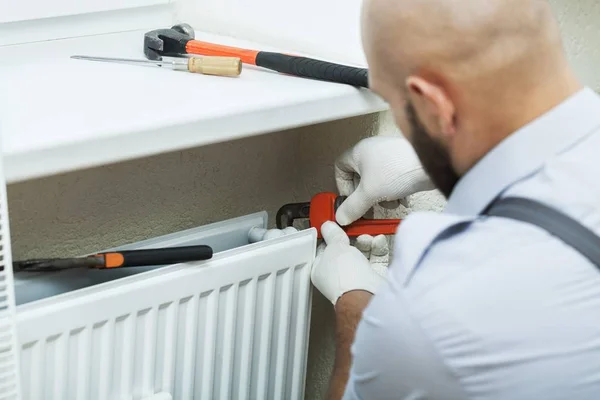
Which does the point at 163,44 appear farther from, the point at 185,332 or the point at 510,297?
the point at 510,297

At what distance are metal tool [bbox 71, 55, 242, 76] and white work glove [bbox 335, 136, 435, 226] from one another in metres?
0.19

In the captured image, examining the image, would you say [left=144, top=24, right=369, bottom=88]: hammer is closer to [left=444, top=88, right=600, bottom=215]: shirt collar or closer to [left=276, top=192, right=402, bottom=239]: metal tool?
[left=276, top=192, right=402, bottom=239]: metal tool

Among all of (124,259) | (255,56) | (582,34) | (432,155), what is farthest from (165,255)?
(582,34)

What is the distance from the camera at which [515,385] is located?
0.63 m

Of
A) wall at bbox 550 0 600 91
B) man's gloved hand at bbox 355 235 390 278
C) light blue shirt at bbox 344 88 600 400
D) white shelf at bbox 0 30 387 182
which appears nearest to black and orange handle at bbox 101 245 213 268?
white shelf at bbox 0 30 387 182

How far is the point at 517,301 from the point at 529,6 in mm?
237

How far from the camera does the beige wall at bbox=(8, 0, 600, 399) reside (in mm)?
1085

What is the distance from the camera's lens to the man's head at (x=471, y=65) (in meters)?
0.66

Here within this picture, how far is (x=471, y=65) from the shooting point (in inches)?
26.3

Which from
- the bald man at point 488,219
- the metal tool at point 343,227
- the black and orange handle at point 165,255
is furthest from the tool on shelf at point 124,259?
the bald man at point 488,219

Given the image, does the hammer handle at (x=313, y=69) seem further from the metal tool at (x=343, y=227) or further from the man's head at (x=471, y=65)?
the man's head at (x=471, y=65)

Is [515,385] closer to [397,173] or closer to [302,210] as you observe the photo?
[397,173]

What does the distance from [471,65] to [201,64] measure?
0.49 meters

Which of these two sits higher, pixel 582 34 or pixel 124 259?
pixel 582 34
